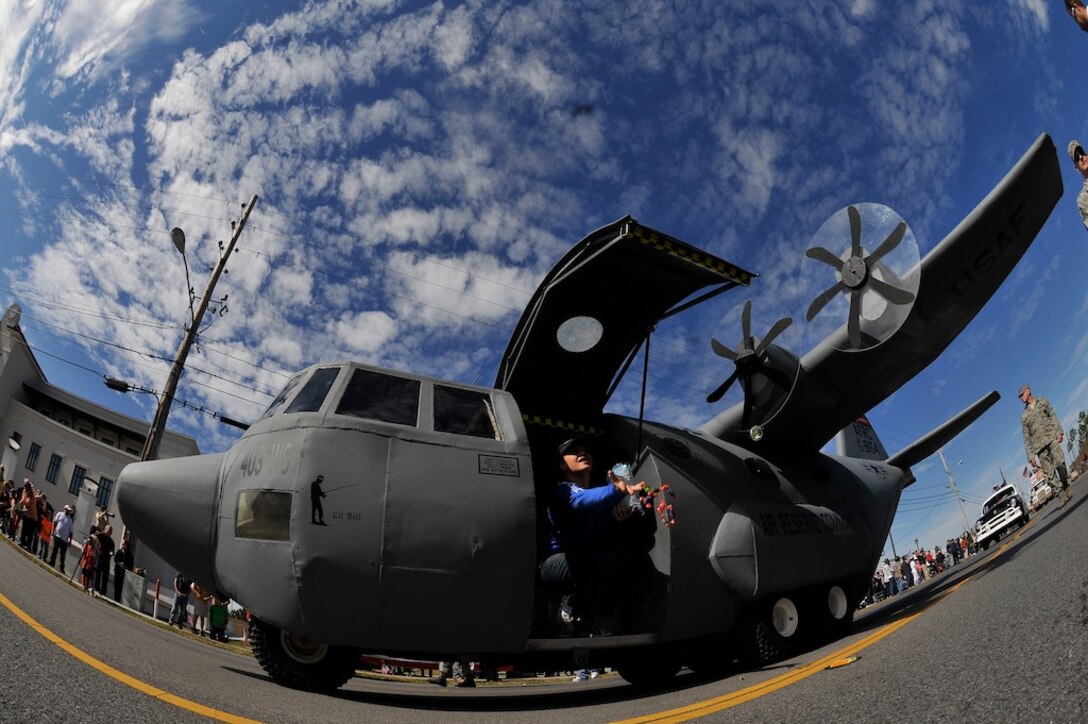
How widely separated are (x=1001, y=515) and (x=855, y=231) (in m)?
18.7

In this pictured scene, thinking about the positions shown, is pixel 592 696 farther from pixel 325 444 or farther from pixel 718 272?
pixel 718 272

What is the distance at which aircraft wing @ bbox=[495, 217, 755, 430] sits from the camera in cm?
650

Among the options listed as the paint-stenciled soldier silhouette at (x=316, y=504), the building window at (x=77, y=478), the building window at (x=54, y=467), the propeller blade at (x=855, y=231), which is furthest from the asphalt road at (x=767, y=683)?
the building window at (x=54, y=467)

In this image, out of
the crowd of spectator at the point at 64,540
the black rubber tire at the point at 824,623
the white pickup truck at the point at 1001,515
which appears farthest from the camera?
the white pickup truck at the point at 1001,515

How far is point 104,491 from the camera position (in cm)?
3459

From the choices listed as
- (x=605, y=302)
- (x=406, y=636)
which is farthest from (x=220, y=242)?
(x=406, y=636)

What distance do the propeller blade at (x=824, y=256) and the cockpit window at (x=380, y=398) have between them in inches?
270

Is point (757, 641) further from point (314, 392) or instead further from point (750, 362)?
point (314, 392)

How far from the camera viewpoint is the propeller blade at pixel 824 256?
8.56m

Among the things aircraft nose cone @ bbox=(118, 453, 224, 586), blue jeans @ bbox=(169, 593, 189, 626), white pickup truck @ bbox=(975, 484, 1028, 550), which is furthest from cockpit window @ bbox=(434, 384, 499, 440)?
white pickup truck @ bbox=(975, 484, 1028, 550)

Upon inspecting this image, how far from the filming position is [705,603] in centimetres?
624

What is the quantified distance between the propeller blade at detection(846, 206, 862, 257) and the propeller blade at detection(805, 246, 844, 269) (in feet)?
0.80

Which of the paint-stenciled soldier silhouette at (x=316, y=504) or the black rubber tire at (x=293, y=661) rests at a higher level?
the paint-stenciled soldier silhouette at (x=316, y=504)

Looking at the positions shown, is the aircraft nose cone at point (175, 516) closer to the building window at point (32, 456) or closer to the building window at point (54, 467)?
the building window at point (54, 467)
